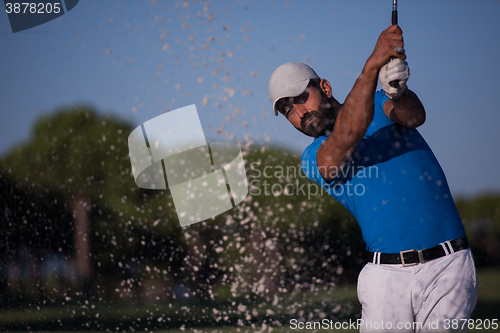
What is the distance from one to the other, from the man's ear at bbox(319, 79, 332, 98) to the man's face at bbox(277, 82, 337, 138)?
0.09ft

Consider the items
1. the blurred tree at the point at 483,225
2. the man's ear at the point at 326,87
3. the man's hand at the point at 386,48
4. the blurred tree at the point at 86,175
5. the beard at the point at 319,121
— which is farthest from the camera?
the blurred tree at the point at 483,225

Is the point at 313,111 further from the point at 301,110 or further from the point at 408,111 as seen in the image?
the point at 408,111

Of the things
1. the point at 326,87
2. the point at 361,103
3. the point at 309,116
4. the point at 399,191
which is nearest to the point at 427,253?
the point at 399,191

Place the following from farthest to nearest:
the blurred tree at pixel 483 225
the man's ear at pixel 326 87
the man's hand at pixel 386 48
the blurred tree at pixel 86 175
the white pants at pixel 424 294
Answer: the blurred tree at pixel 483 225
the blurred tree at pixel 86 175
the man's ear at pixel 326 87
the white pants at pixel 424 294
the man's hand at pixel 386 48

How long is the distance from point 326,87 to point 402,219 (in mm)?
936

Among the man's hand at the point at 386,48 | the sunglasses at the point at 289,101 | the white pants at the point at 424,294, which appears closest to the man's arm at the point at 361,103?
the man's hand at the point at 386,48

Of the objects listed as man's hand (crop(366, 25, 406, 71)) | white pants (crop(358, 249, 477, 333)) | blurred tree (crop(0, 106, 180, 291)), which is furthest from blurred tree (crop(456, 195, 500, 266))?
man's hand (crop(366, 25, 406, 71))

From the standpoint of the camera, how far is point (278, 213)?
2753cm

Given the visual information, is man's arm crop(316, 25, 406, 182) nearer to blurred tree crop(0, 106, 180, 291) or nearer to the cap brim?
the cap brim

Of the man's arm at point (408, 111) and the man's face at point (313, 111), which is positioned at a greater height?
the man's face at point (313, 111)

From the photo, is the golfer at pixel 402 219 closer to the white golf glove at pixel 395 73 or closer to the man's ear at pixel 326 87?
the white golf glove at pixel 395 73

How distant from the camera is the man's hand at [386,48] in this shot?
1987 millimetres

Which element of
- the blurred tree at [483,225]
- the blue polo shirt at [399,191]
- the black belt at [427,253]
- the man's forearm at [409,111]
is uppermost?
the man's forearm at [409,111]

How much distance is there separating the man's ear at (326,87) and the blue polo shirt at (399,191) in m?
0.33
